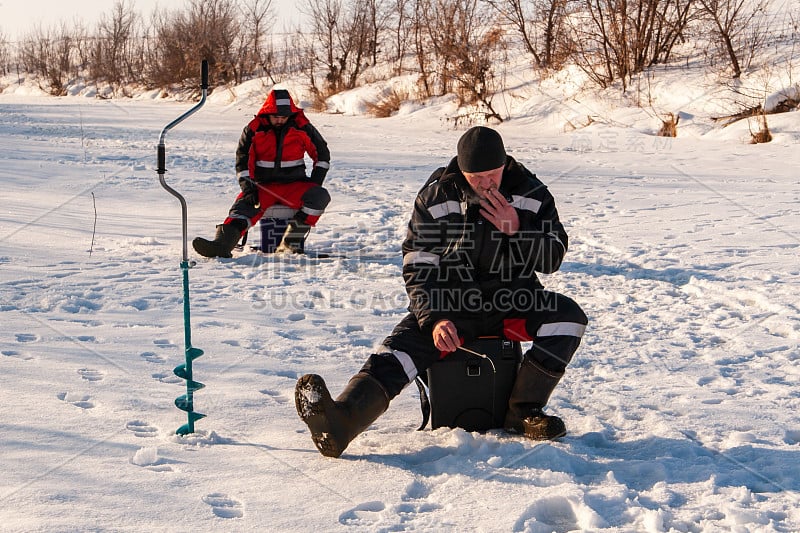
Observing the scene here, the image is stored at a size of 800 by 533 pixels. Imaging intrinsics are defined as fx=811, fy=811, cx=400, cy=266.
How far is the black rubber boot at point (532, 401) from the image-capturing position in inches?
124

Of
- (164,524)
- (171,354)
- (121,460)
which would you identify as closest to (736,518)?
(164,524)

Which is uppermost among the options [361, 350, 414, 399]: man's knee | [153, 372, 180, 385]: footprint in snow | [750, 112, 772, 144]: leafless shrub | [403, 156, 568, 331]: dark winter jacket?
[750, 112, 772, 144]: leafless shrub

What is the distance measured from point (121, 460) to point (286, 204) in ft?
13.2

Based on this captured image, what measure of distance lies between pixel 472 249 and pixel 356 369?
1.09m

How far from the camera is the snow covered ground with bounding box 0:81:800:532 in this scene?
104 inches

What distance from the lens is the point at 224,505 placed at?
2625mm

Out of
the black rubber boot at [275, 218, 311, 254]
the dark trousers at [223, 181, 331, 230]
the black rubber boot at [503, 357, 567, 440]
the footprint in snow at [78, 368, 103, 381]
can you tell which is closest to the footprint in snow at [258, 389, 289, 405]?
the footprint in snow at [78, 368, 103, 381]

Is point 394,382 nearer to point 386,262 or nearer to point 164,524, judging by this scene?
point 164,524

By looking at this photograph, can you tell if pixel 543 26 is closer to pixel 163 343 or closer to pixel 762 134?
pixel 762 134

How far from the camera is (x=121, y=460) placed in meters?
2.90

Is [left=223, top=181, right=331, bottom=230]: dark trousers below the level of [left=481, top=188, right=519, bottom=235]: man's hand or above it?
below

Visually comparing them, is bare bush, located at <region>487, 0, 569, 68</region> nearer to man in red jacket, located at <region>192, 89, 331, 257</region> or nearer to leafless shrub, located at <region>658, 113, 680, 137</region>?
leafless shrub, located at <region>658, 113, 680, 137</region>

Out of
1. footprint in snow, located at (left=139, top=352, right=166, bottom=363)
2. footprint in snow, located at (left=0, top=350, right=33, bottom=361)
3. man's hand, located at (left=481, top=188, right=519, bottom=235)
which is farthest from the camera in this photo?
footprint in snow, located at (left=139, top=352, right=166, bottom=363)

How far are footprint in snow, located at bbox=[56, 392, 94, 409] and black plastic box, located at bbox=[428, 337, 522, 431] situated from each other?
4.76 feet
